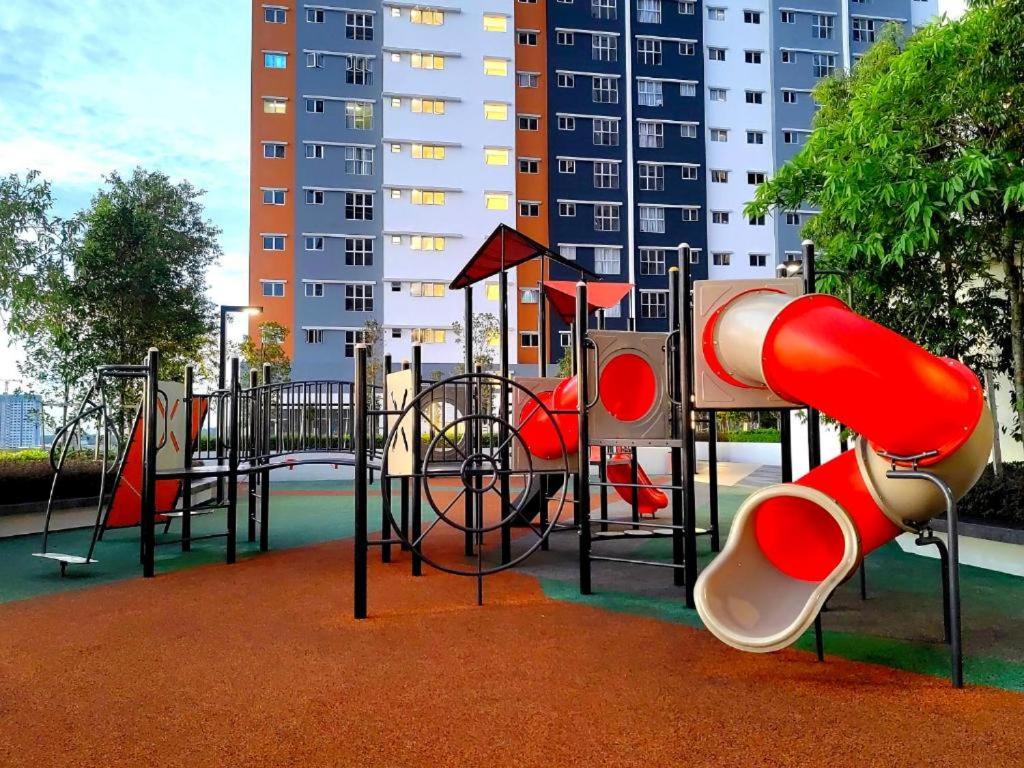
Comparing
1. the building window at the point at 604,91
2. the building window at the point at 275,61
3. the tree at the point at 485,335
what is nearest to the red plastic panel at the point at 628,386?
the tree at the point at 485,335

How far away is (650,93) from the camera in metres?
36.2

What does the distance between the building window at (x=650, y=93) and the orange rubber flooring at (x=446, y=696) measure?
115ft

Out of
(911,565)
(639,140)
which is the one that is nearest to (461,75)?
(639,140)

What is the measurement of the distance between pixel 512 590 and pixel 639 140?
109 ft

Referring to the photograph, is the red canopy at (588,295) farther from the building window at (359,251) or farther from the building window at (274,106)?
the building window at (274,106)

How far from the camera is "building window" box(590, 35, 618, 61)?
1423 inches

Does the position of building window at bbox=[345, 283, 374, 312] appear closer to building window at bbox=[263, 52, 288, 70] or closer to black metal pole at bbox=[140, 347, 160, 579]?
building window at bbox=[263, 52, 288, 70]

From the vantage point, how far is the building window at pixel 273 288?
108 ft

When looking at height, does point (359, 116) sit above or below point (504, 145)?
above

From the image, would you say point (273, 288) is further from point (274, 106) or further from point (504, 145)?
point (504, 145)

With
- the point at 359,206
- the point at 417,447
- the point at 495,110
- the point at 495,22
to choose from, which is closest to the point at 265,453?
the point at 417,447

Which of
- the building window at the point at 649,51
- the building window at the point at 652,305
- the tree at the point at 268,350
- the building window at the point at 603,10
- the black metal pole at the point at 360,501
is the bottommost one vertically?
the black metal pole at the point at 360,501

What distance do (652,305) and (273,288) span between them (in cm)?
1742

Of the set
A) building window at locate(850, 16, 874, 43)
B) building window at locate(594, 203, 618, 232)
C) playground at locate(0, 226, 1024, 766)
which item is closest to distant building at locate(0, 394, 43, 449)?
playground at locate(0, 226, 1024, 766)
